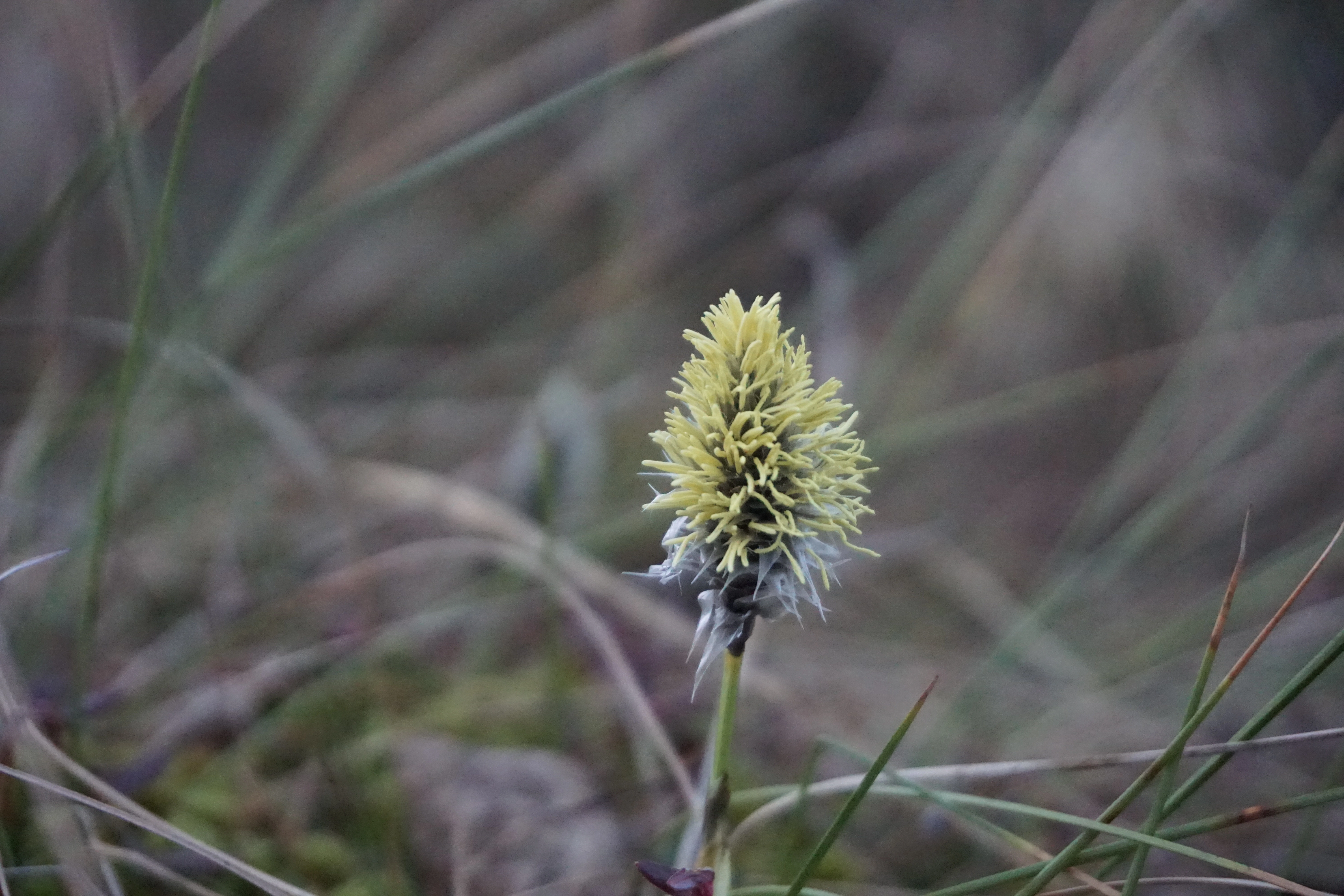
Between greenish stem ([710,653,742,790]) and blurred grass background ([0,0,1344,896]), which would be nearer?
greenish stem ([710,653,742,790])

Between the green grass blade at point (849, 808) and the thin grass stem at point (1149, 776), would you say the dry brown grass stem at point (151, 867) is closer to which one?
the green grass blade at point (849, 808)

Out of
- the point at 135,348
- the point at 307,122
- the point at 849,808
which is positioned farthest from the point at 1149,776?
the point at 307,122

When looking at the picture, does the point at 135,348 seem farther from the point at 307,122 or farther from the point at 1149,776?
the point at 1149,776

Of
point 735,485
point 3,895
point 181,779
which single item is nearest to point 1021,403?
point 735,485

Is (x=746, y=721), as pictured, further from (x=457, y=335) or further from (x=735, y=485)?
(x=457, y=335)

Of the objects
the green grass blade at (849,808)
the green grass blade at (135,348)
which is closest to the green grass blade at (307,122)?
the green grass blade at (135,348)

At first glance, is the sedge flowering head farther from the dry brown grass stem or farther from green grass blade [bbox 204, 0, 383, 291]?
green grass blade [bbox 204, 0, 383, 291]

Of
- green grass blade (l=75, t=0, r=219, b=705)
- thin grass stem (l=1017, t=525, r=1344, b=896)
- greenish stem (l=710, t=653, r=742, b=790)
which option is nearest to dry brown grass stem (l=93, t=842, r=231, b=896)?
green grass blade (l=75, t=0, r=219, b=705)
